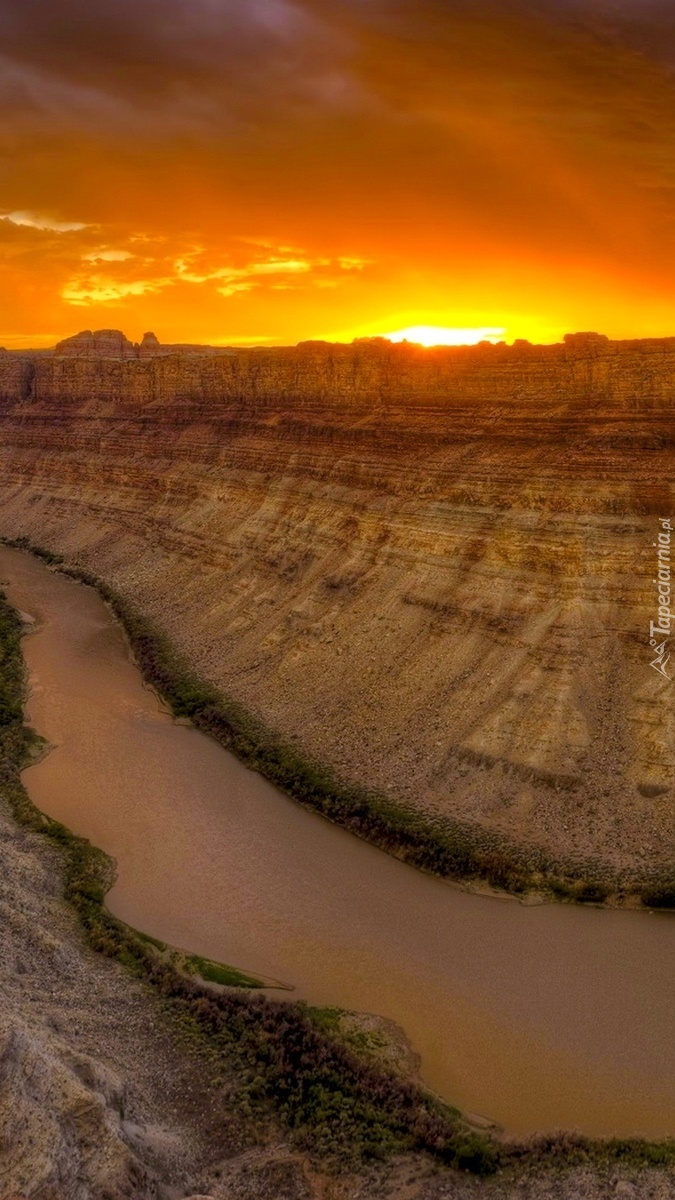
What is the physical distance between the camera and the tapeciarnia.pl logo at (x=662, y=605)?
22562 mm

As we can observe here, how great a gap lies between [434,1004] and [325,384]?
27921 millimetres

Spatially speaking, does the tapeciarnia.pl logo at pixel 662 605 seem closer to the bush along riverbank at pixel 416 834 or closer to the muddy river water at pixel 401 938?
the bush along riverbank at pixel 416 834

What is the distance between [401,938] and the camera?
18.2 metres

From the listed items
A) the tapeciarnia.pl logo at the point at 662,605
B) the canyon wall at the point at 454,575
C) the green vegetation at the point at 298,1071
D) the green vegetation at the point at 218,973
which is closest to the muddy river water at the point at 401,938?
the green vegetation at the point at 218,973

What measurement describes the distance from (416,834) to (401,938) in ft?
10.1

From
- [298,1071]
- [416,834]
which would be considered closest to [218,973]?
[298,1071]

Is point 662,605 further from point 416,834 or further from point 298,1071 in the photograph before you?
point 298,1071

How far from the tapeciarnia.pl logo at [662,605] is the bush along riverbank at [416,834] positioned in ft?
19.7

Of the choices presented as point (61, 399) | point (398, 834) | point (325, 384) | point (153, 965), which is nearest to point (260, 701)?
point (398, 834)

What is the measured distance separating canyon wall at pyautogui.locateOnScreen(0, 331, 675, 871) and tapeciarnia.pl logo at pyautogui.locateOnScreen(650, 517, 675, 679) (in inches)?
7.8

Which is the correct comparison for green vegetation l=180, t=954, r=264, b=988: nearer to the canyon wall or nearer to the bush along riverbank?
the bush along riverbank

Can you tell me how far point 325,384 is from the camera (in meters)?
37.9

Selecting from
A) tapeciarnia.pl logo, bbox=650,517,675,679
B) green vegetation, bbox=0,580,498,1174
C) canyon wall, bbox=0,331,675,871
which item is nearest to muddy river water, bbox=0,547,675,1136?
green vegetation, bbox=0,580,498,1174

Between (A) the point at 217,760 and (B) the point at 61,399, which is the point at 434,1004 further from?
(B) the point at 61,399
